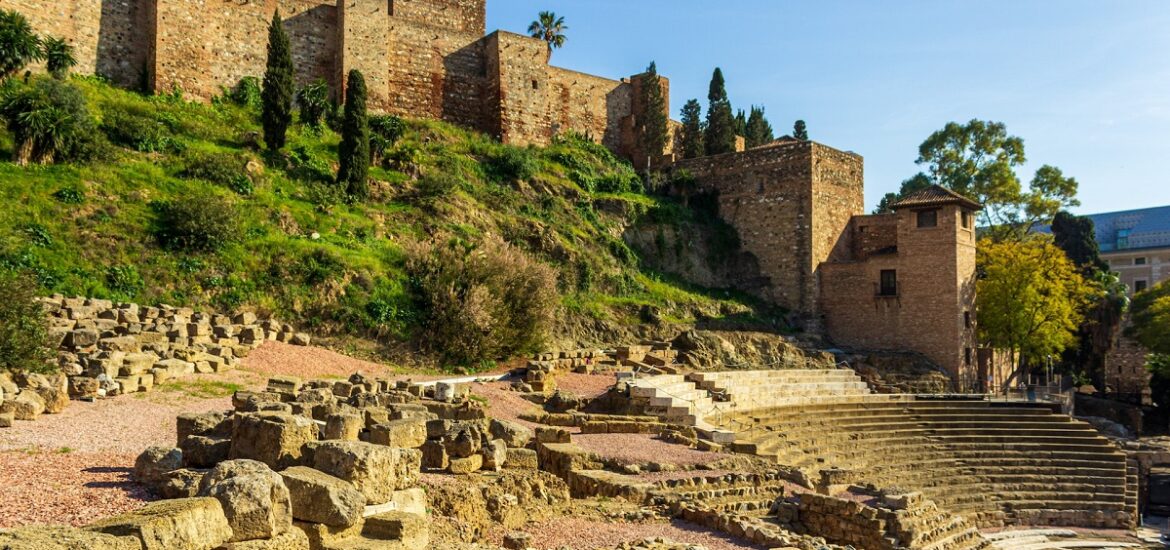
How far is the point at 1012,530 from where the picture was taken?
1900 centimetres

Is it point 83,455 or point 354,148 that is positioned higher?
point 354,148

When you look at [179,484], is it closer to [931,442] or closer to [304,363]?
[304,363]

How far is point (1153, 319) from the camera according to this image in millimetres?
38719

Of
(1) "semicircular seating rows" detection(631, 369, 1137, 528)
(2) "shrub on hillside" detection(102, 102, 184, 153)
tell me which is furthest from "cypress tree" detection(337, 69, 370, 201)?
(1) "semicircular seating rows" detection(631, 369, 1137, 528)

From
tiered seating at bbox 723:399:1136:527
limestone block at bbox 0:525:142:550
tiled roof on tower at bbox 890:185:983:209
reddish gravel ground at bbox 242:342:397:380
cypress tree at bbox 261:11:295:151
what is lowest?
tiered seating at bbox 723:399:1136:527

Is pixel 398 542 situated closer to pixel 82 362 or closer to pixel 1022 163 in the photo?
pixel 82 362

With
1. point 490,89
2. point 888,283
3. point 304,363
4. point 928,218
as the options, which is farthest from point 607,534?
point 490,89

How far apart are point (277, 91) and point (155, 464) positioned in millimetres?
22833

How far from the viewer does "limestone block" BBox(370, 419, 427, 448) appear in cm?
978

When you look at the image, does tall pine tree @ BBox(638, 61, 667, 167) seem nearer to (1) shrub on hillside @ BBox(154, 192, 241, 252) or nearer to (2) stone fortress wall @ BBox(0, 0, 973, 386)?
(2) stone fortress wall @ BBox(0, 0, 973, 386)

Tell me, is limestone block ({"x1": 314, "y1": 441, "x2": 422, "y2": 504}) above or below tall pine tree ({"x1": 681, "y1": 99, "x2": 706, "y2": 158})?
below

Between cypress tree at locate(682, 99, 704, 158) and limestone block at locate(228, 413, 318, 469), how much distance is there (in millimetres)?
34786

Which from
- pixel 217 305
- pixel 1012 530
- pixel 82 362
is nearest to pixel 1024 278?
pixel 1012 530

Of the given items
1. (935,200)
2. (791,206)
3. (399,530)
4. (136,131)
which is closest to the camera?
(399,530)
